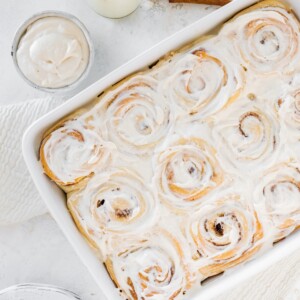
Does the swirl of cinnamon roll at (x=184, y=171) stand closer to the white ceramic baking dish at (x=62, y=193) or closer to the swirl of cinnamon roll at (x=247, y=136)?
the swirl of cinnamon roll at (x=247, y=136)

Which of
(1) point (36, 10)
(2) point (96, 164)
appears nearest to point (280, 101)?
(2) point (96, 164)

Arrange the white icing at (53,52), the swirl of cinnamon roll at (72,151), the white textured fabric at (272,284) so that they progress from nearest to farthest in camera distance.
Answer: the swirl of cinnamon roll at (72,151), the white icing at (53,52), the white textured fabric at (272,284)

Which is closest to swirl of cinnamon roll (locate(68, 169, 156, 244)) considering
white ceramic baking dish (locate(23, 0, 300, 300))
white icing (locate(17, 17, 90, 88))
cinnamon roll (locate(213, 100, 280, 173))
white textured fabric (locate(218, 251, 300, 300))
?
white ceramic baking dish (locate(23, 0, 300, 300))

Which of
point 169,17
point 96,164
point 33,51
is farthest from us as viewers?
point 169,17

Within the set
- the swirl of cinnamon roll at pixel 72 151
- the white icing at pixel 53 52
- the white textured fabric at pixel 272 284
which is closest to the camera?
the swirl of cinnamon roll at pixel 72 151

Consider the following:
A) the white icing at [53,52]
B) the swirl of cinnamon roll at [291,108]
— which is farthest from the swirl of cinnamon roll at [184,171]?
the white icing at [53,52]

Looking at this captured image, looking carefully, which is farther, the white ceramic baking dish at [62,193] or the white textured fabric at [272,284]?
the white textured fabric at [272,284]

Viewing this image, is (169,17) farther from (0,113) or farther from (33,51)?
(0,113)
